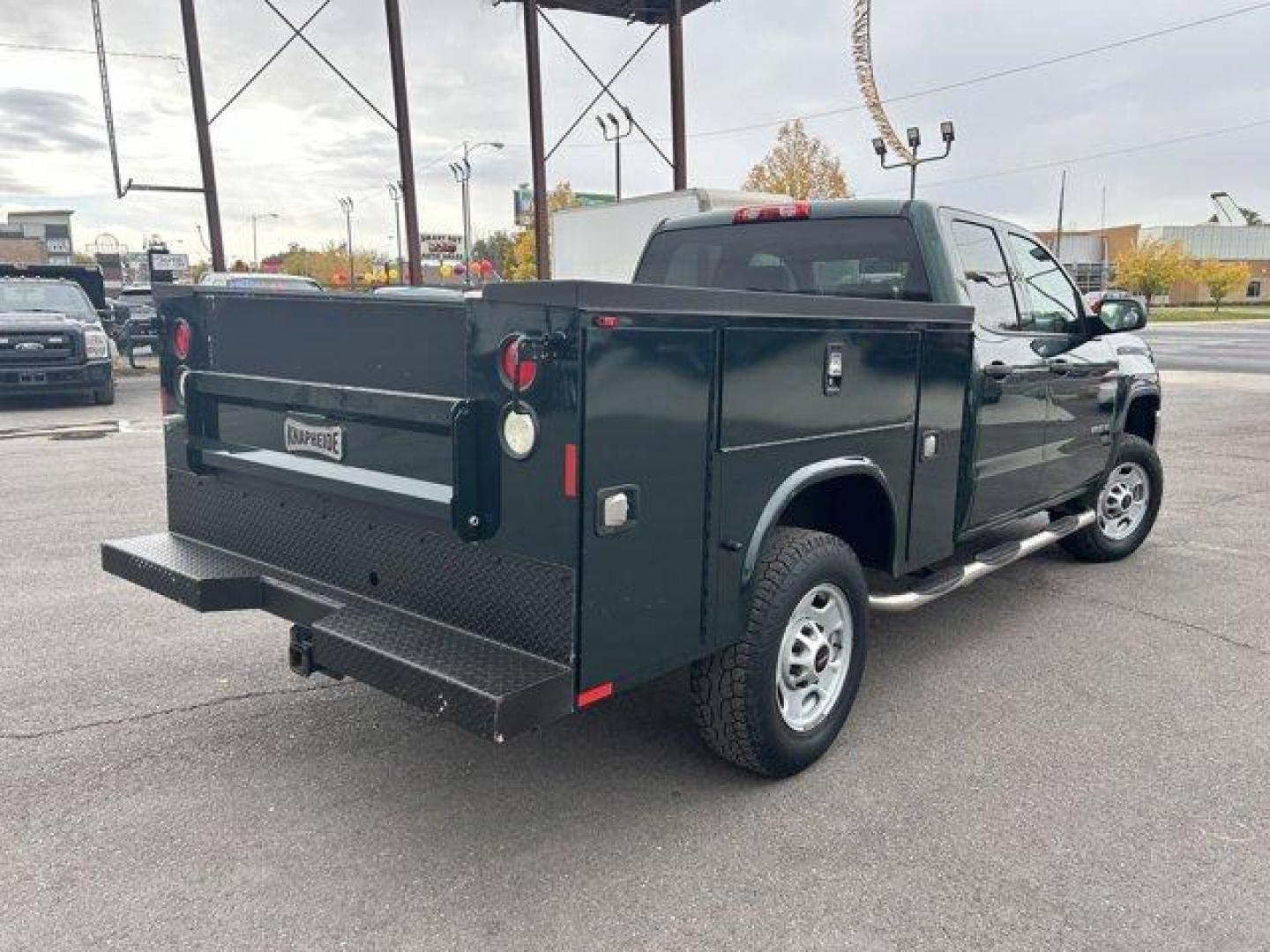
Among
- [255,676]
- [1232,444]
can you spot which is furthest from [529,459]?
[1232,444]

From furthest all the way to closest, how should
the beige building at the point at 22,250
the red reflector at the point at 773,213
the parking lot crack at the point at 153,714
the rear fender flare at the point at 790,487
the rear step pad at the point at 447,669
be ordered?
1. the beige building at the point at 22,250
2. the red reflector at the point at 773,213
3. the parking lot crack at the point at 153,714
4. the rear fender flare at the point at 790,487
5. the rear step pad at the point at 447,669

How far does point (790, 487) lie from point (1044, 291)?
2.70 metres

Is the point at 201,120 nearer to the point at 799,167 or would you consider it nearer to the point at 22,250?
the point at 799,167

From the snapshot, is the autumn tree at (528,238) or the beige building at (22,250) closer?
the autumn tree at (528,238)

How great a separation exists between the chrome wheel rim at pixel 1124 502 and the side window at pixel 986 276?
205cm

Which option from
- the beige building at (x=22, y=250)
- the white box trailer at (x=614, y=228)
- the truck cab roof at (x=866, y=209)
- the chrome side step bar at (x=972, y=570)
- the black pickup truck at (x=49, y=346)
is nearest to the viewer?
the chrome side step bar at (x=972, y=570)

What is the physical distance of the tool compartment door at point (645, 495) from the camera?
2498 millimetres

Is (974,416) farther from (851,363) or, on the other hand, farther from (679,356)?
(679,356)

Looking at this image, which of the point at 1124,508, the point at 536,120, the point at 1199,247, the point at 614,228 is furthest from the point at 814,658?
the point at 1199,247

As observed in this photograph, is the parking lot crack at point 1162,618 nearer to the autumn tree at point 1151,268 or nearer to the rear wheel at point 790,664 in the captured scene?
the rear wheel at point 790,664

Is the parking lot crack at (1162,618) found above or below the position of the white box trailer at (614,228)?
below

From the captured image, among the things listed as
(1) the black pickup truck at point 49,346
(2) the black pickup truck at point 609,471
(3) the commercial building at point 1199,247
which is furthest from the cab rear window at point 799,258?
(3) the commercial building at point 1199,247

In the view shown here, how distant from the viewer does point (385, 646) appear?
2717 millimetres

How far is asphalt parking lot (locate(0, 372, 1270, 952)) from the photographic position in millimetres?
2617
